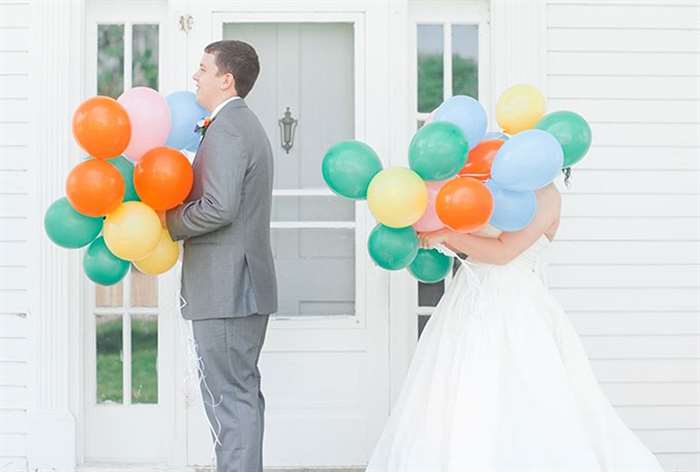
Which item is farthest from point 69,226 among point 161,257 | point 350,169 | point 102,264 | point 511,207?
point 511,207

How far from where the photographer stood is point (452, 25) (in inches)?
176

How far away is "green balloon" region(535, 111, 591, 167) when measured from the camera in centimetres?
329

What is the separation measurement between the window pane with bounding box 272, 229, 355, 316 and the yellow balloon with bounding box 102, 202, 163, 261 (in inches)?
49.2

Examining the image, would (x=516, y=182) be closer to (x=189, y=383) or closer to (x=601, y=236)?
(x=601, y=236)

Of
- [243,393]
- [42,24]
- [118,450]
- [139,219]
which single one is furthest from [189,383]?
[42,24]

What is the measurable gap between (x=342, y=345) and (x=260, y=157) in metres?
A: 1.34

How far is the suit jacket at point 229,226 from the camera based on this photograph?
327cm

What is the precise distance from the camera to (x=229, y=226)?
3.36m

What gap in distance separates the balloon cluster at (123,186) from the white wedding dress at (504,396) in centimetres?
104

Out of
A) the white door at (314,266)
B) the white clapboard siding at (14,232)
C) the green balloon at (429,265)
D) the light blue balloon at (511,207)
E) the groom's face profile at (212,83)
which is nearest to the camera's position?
the light blue balloon at (511,207)

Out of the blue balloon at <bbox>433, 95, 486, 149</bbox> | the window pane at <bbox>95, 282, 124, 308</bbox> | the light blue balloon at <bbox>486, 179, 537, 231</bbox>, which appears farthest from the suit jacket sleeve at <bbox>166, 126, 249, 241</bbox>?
the window pane at <bbox>95, 282, 124, 308</bbox>

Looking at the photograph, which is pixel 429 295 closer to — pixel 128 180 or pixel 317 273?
pixel 317 273

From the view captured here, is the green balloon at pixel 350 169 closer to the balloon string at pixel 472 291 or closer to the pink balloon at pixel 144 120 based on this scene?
the balloon string at pixel 472 291

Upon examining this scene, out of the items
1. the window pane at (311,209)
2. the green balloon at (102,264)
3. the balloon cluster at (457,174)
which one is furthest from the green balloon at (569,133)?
the green balloon at (102,264)
